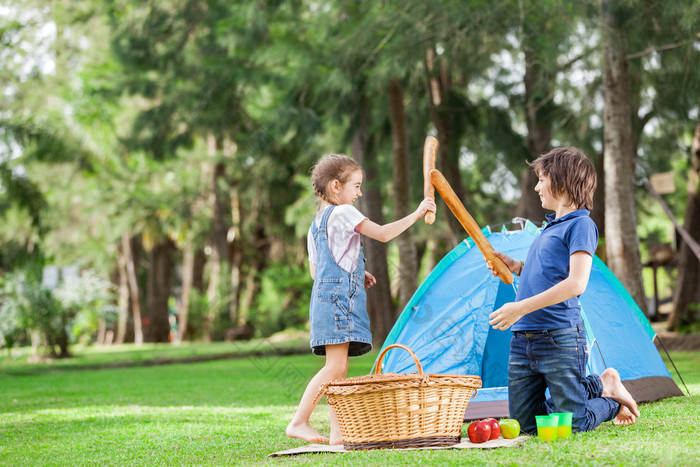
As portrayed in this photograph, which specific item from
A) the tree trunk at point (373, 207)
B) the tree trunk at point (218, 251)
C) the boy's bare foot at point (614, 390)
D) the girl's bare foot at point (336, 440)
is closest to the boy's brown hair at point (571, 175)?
the boy's bare foot at point (614, 390)

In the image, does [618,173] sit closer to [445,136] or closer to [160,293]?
[445,136]

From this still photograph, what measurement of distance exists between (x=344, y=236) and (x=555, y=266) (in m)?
1.02

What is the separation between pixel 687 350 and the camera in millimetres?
10273

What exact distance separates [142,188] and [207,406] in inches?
568

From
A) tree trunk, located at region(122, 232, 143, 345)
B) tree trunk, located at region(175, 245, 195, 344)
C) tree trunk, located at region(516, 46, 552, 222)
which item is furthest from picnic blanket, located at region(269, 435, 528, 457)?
tree trunk, located at region(122, 232, 143, 345)

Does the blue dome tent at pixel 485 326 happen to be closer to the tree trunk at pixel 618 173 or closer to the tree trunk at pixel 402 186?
the tree trunk at pixel 618 173

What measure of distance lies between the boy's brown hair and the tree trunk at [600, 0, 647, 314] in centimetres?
480

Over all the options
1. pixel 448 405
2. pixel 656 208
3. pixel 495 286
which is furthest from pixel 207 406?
pixel 656 208

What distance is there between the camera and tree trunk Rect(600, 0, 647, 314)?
8.09m

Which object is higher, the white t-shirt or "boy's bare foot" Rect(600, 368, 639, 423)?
the white t-shirt

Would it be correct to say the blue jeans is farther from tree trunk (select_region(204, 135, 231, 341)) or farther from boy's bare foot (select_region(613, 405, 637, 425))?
tree trunk (select_region(204, 135, 231, 341))

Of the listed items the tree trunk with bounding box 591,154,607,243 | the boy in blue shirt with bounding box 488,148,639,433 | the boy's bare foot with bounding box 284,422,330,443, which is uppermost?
the tree trunk with bounding box 591,154,607,243

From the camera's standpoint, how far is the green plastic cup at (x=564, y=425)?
3404 mm

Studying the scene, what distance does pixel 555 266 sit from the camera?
354cm
